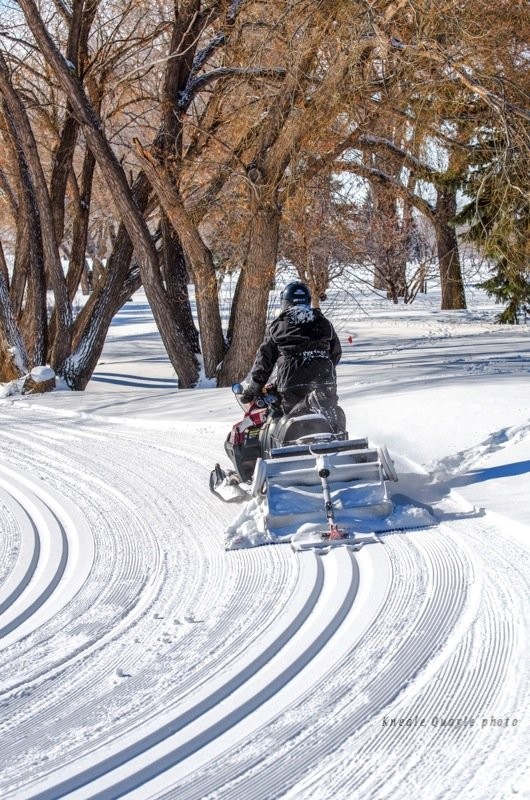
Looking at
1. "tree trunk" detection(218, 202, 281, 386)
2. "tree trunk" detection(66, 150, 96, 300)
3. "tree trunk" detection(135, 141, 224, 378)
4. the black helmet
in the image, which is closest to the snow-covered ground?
the black helmet

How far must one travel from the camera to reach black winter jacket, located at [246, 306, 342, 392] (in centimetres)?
657

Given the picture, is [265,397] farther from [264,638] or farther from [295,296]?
[264,638]

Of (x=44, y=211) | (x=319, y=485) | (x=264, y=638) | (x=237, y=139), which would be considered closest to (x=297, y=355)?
(x=319, y=485)

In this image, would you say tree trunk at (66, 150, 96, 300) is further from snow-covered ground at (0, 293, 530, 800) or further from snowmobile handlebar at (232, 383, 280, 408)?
snowmobile handlebar at (232, 383, 280, 408)

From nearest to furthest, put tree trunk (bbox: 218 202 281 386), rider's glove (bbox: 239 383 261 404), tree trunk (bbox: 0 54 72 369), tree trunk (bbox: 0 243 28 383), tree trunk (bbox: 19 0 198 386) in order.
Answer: rider's glove (bbox: 239 383 261 404) < tree trunk (bbox: 218 202 281 386) < tree trunk (bbox: 19 0 198 386) < tree trunk (bbox: 0 54 72 369) < tree trunk (bbox: 0 243 28 383)

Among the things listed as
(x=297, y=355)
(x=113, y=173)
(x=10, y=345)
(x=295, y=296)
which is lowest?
(x=297, y=355)

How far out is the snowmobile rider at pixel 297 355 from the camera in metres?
6.57

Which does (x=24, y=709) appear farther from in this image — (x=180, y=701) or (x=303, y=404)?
(x=303, y=404)

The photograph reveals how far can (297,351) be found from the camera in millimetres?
6590

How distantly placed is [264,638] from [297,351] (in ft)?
9.67

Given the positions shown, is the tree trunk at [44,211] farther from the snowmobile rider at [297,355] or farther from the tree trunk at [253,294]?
the snowmobile rider at [297,355]

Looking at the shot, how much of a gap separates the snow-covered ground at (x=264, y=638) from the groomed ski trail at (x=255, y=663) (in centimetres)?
1

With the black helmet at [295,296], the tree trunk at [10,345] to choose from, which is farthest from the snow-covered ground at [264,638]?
the tree trunk at [10,345]

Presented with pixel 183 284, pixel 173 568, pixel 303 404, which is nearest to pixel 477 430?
pixel 303 404
